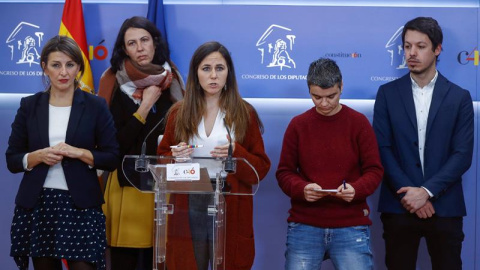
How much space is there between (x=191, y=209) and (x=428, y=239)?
1665 millimetres

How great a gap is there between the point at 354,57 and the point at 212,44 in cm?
139

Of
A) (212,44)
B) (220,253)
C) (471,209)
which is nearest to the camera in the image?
(220,253)

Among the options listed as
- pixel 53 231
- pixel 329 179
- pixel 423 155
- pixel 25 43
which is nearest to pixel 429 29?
pixel 423 155

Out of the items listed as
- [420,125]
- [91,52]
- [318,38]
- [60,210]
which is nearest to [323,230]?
[420,125]

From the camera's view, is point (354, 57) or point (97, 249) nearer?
point (97, 249)

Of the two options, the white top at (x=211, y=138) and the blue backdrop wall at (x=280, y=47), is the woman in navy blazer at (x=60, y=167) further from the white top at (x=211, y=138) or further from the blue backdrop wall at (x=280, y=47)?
the blue backdrop wall at (x=280, y=47)

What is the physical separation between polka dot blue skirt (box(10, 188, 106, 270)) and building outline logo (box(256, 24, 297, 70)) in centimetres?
188

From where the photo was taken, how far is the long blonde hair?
11.9 feet

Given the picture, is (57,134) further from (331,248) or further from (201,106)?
(331,248)

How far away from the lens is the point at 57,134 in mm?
3627

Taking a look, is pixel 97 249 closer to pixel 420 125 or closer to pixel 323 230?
pixel 323 230

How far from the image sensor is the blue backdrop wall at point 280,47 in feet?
15.5

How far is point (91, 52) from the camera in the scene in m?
4.79

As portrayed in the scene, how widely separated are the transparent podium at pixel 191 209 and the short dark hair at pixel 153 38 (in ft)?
4.54
